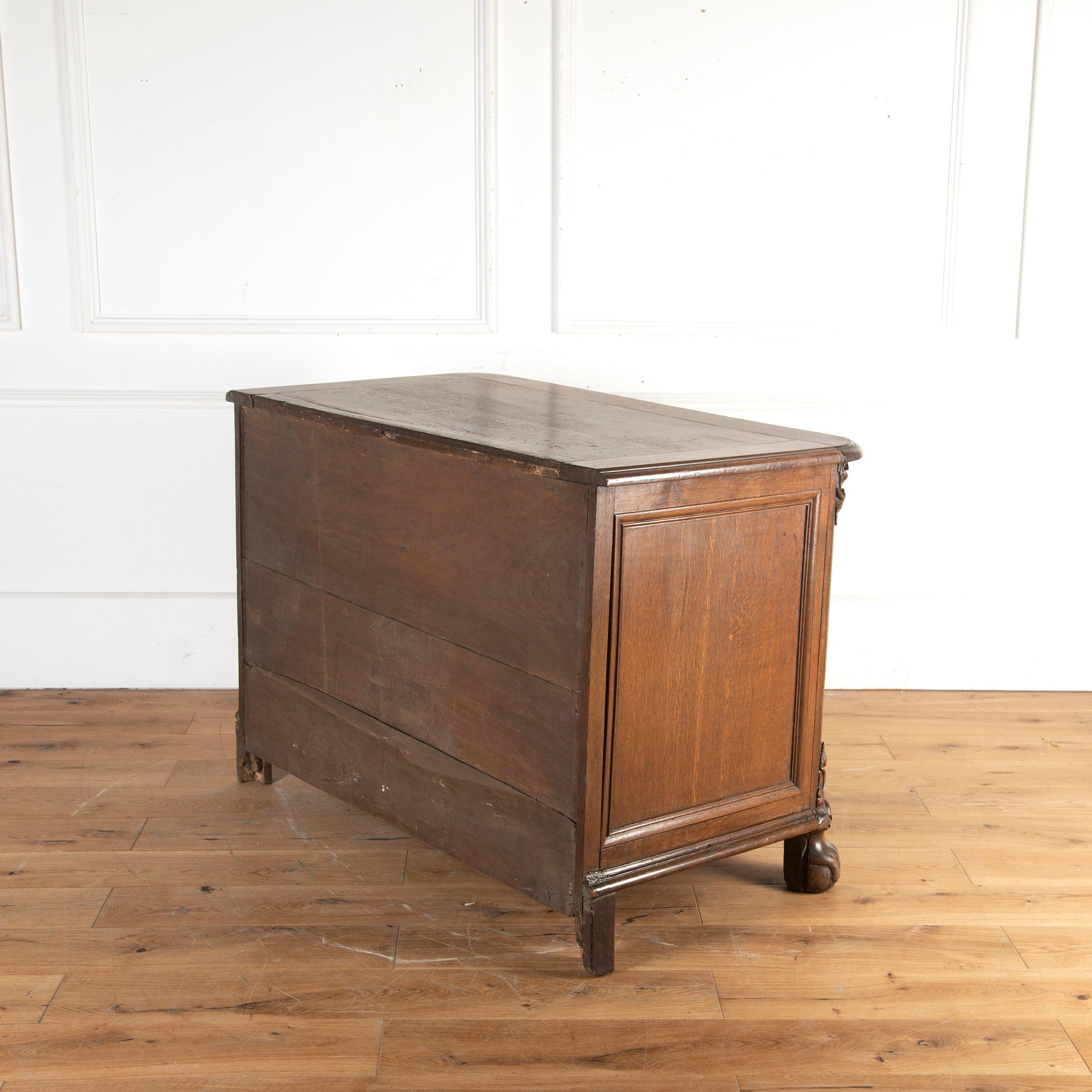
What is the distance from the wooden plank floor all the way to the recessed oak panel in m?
0.28

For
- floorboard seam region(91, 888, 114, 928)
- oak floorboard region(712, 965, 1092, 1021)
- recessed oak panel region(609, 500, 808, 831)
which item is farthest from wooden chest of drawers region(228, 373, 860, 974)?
floorboard seam region(91, 888, 114, 928)

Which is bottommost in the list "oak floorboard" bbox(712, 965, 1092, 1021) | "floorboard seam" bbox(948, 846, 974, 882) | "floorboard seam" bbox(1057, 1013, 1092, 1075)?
"floorboard seam" bbox(948, 846, 974, 882)

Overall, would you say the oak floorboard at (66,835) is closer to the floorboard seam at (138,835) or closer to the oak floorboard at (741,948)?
the floorboard seam at (138,835)

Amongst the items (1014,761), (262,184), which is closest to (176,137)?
(262,184)

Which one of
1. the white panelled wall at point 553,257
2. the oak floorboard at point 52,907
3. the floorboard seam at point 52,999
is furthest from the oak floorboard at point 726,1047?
the white panelled wall at point 553,257

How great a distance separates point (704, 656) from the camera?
182 cm

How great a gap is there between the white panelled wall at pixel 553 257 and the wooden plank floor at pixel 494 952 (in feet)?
1.98

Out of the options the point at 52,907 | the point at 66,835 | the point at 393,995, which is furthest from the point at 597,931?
the point at 66,835

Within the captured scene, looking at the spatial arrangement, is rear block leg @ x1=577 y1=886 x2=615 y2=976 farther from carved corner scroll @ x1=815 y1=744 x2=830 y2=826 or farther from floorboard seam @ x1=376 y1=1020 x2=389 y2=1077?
carved corner scroll @ x1=815 y1=744 x2=830 y2=826

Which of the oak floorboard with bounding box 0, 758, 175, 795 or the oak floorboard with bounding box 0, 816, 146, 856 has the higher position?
the oak floorboard with bounding box 0, 758, 175, 795

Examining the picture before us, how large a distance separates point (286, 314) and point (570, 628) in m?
1.51

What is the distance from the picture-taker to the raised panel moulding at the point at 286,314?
2.77m

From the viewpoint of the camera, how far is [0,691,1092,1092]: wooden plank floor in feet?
5.30

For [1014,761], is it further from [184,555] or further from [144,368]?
[144,368]
